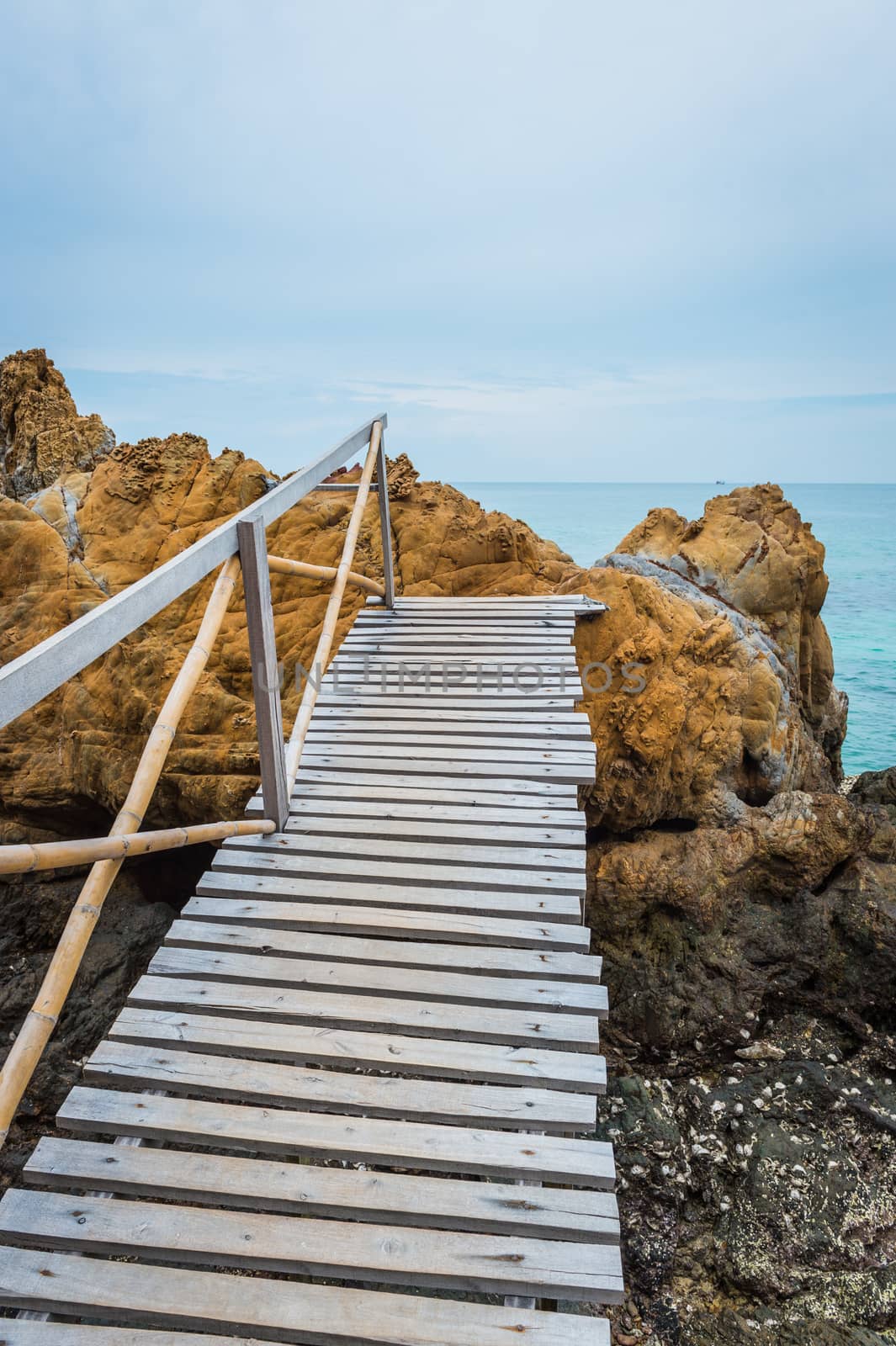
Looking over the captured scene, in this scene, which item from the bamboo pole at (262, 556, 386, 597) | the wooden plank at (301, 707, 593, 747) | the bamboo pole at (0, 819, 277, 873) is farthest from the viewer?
the wooden plank at (301, 707, 593, 747)

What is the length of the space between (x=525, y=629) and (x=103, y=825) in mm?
4038

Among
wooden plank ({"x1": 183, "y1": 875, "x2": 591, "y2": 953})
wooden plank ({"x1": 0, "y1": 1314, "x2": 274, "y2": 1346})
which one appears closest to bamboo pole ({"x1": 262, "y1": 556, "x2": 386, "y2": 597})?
wooden plank ({"x1": 183, "y1": 875, "x2": 591, "y2": 953})

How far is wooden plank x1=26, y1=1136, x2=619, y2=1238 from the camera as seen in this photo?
97.0 inches

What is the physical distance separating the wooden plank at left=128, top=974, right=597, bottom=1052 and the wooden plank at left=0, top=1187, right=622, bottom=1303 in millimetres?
670

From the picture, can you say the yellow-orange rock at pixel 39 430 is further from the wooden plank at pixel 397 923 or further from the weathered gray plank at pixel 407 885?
the wooden plank at pixel 397 923

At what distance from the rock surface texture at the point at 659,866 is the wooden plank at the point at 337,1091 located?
2.66 m

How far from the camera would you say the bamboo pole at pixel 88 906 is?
8.19 ft

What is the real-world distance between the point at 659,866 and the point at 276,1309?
459 centimetres

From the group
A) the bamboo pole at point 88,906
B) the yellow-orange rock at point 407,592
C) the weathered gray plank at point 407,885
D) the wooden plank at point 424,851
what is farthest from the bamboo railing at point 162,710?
the yellow-orange rock at point 407,592

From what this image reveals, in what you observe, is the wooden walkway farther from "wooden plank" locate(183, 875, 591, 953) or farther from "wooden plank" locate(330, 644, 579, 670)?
"wooden plank" locate(330, 644, 579, 670)

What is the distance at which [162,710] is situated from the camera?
3.56 meters

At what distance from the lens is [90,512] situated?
7.64 meters

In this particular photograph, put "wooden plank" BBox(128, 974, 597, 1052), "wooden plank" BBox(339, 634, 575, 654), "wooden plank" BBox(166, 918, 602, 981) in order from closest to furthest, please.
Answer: "wooden plank" BBox(128, 974, 597, 1052) < "wooden plank" BBox(166, 918, 602, 981) < "wooden plank" BBox(339, 634, 575, 654)

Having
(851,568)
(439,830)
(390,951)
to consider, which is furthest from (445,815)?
(851,568)
